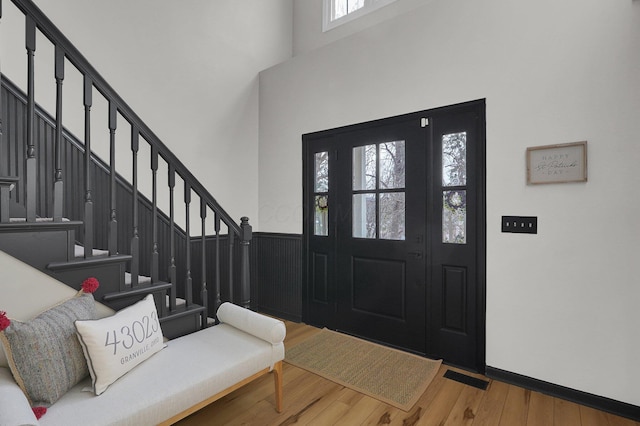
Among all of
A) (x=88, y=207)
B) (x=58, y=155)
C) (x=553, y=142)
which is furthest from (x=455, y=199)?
(x=58, y=155)

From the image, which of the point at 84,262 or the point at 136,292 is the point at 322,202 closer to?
the point at 136,292

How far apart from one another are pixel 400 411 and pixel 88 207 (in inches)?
87.9

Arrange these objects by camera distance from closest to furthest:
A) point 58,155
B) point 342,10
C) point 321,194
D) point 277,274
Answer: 1. point 58,155
2. point 321,194
3. point 277,274
4. point 342,10

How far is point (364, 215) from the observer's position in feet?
10.4

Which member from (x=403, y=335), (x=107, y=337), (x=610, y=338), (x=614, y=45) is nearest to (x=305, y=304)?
(x=403, y=335)

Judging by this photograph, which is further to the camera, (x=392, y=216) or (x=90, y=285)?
(x=392, y=216)

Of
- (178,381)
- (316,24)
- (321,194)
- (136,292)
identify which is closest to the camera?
(178,381)

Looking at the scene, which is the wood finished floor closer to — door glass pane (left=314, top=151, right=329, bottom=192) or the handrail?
the handrail

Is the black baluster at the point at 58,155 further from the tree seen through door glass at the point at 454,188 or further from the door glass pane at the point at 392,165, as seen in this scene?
the tree seen through door glass at the point at 454,188

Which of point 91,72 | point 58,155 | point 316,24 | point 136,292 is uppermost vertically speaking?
point 316,24

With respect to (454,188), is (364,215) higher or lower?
lower

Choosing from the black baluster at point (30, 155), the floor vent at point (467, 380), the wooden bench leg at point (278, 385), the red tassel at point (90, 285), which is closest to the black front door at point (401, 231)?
the floor vent at point (467, 380)

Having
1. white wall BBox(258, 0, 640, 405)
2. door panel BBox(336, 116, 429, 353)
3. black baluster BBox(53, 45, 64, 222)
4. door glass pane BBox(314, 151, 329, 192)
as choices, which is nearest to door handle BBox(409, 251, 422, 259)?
door panel BBox(336, 116, 429, 353)

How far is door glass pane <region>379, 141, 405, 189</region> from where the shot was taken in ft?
9.56
